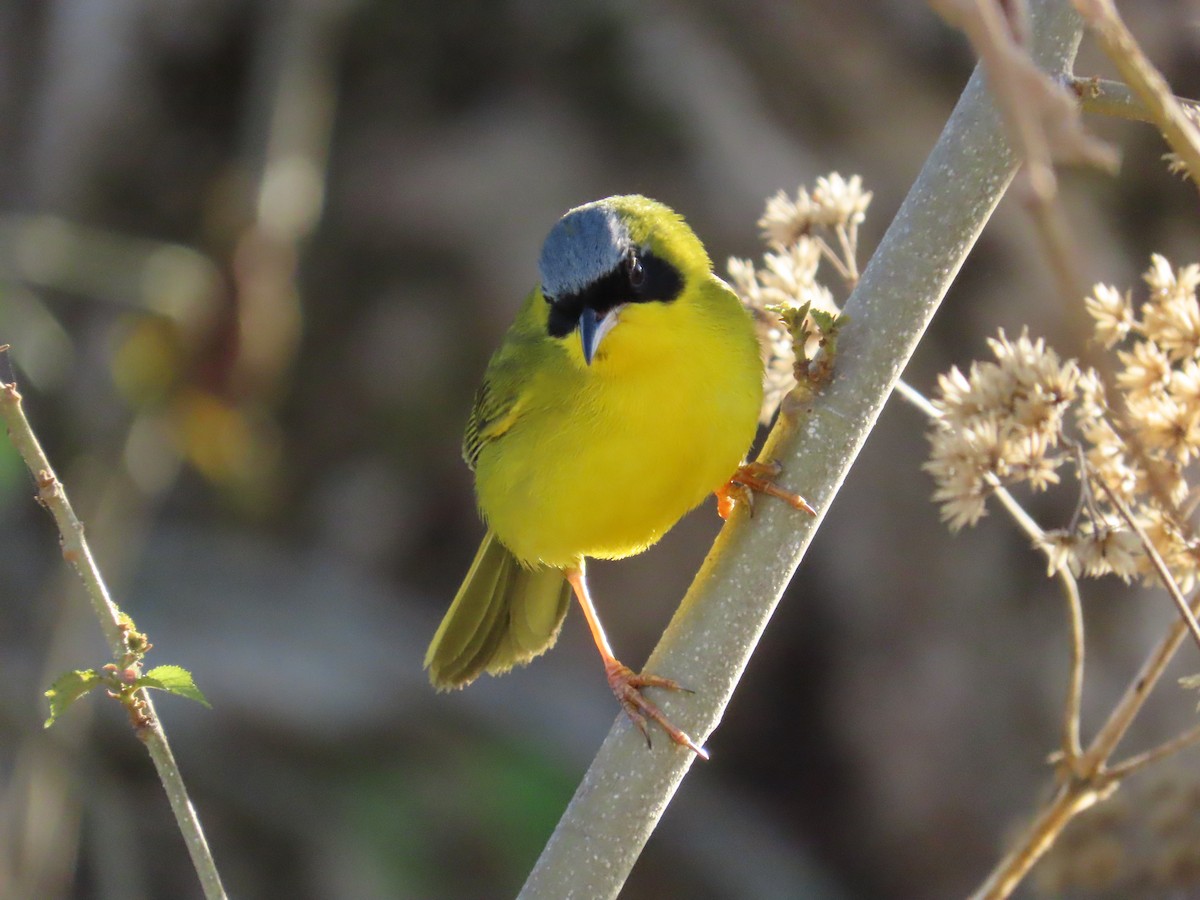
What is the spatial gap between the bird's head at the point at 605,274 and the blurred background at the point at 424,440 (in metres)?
2.62

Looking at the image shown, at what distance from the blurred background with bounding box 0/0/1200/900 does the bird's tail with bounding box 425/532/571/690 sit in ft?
6.79

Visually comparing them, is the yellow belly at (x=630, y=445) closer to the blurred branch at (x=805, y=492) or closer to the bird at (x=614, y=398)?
the bird at (x=614, y=398)

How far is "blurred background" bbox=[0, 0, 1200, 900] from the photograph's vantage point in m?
5.62

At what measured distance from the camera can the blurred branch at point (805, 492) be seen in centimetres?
208

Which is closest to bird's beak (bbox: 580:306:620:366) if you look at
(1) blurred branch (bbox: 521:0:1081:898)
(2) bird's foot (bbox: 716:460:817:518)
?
(2) bird's foot (bbox: 716:460:817:518)

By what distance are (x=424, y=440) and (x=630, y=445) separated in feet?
11.8

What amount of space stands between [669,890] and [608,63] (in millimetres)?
3872

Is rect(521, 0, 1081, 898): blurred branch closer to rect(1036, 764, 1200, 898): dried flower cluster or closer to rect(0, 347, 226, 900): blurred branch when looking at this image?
rect(0, 347, 226, 900): blurred branch

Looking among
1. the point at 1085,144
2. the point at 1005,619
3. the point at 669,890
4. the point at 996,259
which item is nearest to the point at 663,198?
the point at 996,259

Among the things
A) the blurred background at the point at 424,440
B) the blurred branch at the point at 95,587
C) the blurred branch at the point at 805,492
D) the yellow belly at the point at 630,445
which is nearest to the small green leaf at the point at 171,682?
the blurred branch at the point at 95,587

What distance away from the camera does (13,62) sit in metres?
6.51

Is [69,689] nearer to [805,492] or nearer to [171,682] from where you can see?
[171,682]

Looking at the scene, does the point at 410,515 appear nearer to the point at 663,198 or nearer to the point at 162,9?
the point at 663,198

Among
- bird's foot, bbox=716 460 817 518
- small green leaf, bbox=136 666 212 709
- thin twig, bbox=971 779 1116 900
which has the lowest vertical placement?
small green leaf, bbox=136 666 212 709
